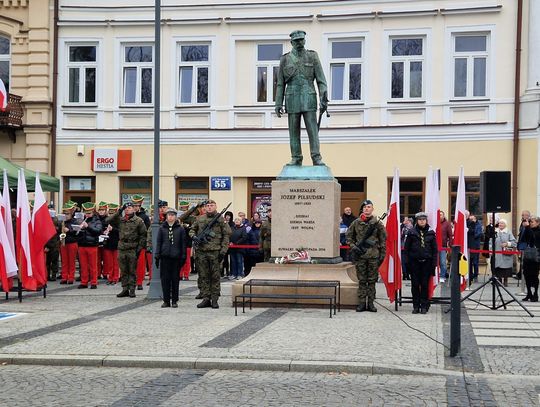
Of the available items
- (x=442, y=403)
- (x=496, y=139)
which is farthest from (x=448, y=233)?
(x=442, y=403)

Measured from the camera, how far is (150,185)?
25797mm

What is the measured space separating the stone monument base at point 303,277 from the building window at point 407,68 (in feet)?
37.7

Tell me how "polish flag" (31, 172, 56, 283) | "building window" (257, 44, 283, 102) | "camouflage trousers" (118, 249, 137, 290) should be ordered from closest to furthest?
"polish flag" (31, 172, 56, 283)
"camouflage trousers" (118, 249, 137, 290)
"building window" (257, 44, 283, 102)

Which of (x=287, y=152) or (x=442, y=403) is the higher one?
(x=287, y=152)

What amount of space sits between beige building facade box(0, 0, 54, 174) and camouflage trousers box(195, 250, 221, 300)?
12961mm

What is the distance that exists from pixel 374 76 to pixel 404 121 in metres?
1.66

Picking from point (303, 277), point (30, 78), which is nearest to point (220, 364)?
point (303, 277)

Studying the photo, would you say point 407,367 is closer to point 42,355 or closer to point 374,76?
point 42,355

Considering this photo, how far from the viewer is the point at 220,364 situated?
8.90 meters

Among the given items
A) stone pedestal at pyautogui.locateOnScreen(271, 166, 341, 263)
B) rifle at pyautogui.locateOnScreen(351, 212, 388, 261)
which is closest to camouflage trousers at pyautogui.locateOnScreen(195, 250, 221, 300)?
stone pedestal at pyautogui.locateOnScreen(271, 166, 341, 263)

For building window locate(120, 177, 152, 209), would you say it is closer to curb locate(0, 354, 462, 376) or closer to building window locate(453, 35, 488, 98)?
building window locate(453, 35, 488, 98)

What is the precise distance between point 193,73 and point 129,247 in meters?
11.2

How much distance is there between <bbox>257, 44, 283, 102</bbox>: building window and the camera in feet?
83.7

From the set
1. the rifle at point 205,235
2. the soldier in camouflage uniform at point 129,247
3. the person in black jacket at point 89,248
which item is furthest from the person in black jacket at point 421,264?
the person in black jacket at point 89,248
